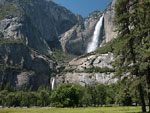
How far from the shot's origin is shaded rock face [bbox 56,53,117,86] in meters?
146

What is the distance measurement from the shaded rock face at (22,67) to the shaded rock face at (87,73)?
60.1ft

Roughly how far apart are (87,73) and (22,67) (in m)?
61.2

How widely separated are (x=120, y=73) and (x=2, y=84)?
140 metres

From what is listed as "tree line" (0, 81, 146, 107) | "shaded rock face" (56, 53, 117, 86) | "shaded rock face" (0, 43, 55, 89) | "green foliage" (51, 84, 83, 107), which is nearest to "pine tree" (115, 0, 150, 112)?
"tree line" (0, 81, 146, 107)

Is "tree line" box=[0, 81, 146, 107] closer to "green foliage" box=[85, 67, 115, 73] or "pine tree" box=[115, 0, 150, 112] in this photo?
"pine tree" box=[115, 0, 150, 112]

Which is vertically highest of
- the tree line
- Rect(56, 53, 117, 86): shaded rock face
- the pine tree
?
Rect(56, 53, 117, 86): shaded rock face

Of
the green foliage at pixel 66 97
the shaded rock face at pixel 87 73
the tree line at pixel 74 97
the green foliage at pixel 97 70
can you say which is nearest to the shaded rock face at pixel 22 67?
the shaded rock face at pixel 87 73

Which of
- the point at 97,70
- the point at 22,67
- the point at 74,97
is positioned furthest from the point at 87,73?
the point at 74,97

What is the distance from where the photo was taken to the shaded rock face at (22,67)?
151m

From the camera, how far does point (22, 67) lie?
167m

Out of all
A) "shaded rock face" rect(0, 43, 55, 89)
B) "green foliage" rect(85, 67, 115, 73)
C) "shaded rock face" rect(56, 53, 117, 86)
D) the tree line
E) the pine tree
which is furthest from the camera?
"shaded rock face" rect(0, 43, 55, 89)

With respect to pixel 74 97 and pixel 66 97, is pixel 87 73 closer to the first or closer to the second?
pixel 74 97

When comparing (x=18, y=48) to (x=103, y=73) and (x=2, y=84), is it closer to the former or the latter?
(x=2, y=84)

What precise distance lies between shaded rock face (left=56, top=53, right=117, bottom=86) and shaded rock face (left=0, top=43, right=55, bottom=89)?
1832cm
